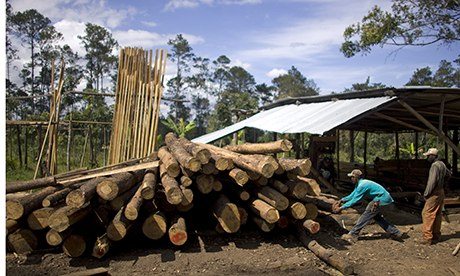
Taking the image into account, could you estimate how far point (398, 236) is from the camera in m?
7.30

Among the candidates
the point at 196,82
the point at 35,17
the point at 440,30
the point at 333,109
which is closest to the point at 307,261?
the point at 333,109

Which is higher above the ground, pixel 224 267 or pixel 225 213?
pixel 225 213

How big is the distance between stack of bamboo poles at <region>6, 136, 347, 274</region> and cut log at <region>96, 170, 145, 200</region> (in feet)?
0.05

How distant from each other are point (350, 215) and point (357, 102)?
287 cm

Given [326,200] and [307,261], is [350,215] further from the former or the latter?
[307,261]

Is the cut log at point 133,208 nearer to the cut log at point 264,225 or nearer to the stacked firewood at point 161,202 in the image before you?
the stacked firewood at point 161,202

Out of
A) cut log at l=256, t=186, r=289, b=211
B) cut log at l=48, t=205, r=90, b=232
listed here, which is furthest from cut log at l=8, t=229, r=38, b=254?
cut log at l=256, t=186, r=289, b=211

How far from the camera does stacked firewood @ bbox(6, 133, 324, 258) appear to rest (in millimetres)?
5746

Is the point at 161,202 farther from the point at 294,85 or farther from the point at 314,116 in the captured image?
the point at 294,85

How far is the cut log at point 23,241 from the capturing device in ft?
19.0

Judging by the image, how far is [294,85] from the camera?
2041 inches

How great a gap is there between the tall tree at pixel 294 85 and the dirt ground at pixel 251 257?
4381cm

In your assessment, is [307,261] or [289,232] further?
[289,232]

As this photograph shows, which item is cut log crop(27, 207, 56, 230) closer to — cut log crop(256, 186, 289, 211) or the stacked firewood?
the stacked firewood
